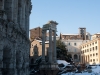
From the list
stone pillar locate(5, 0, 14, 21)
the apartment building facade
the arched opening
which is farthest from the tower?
the arched opening

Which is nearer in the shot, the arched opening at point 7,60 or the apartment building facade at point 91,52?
the arched opening at point 7,60

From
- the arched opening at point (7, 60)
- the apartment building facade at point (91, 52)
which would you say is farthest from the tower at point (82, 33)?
the arched opening at point (7, 60)

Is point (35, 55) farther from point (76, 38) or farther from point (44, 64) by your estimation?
point (76, 38)

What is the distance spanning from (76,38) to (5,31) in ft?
260

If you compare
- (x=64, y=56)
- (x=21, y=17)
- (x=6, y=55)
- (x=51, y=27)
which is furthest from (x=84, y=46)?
(x=6, y=55)

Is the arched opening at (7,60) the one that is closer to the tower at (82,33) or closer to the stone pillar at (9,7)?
the stone pillar at (9,7)

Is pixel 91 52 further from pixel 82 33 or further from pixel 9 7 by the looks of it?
pixel 9 7

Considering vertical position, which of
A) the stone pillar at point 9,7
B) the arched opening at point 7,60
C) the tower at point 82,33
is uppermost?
the tower at point 82,33

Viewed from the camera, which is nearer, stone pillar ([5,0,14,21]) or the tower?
stone pillar ([5,0,14,21])

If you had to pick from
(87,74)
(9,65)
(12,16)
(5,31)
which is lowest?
(87,74)

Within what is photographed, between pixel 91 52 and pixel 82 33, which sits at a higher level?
pixel 82 33

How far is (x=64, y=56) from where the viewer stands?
64.2 metres

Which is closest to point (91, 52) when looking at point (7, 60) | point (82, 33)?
point (82, 33)

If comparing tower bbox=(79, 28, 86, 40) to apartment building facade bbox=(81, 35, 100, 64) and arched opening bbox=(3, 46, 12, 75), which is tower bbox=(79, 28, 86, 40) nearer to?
apartment building facade bbox=(81, 35, 100, 64)
